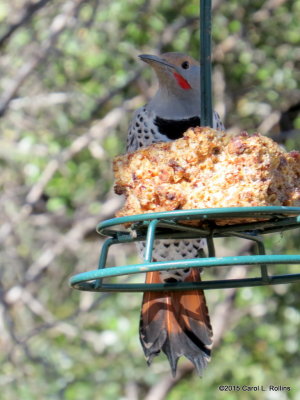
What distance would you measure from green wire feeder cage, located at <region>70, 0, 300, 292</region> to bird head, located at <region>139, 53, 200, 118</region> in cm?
71

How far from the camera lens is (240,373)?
6.06 metres

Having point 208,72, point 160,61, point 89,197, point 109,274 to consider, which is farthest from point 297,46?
point 109,274

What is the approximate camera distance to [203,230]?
2.22 meters

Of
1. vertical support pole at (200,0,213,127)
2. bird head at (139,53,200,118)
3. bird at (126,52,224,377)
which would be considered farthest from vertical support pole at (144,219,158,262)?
bird head at (139,53,200,118)

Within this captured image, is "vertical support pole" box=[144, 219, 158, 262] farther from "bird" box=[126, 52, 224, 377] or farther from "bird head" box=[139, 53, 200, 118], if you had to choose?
"bird head" box=[139, 53, 200, 118]

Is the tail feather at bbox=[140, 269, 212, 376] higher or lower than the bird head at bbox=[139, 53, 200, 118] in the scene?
lower

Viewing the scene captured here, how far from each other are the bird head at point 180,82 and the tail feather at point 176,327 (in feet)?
2.31

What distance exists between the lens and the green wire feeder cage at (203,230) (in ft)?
6.17

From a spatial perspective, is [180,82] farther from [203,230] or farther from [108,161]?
[108,161]

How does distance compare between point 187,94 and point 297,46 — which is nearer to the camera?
point 187,94

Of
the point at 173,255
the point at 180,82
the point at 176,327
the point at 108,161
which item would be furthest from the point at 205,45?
the point at 108,161

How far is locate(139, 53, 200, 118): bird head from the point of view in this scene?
2.99 metres

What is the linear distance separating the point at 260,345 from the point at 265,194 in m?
4.44

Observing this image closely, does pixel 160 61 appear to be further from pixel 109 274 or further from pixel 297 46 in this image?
pixel 297 46
